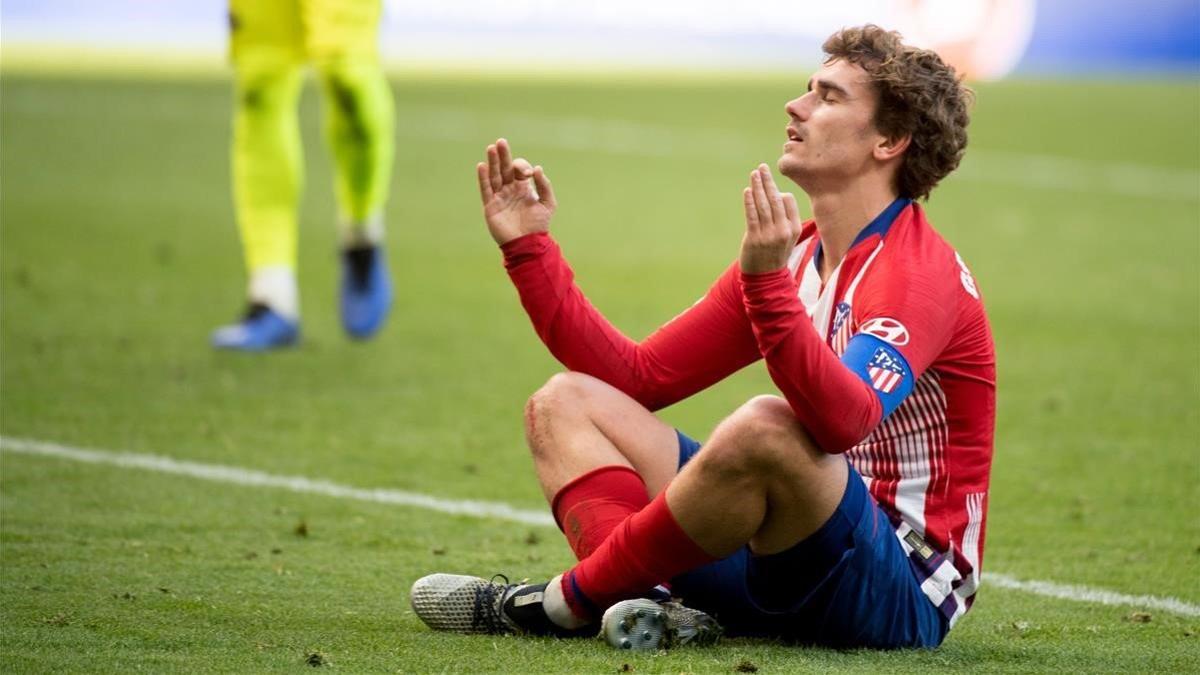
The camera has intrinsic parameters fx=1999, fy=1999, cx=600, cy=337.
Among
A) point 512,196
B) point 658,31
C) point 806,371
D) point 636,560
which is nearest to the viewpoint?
point 806,371

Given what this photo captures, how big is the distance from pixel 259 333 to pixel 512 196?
3.66 metres

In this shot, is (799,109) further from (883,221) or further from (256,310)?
(256,310)

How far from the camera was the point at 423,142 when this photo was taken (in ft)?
50.9

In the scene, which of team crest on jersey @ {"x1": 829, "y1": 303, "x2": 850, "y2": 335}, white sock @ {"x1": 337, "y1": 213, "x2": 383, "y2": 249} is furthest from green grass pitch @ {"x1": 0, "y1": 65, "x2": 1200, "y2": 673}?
team crest on jersey @ {"x1": 829, "y1": 303, "x2": 850, "y2": 335}

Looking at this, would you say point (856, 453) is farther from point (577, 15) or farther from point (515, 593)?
point (577, 15)

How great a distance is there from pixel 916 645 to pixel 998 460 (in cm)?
239

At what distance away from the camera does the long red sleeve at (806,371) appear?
361cm

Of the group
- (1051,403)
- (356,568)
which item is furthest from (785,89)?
(356,568)

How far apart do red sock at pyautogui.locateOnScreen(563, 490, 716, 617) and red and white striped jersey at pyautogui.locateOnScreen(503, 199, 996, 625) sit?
1.18 ft

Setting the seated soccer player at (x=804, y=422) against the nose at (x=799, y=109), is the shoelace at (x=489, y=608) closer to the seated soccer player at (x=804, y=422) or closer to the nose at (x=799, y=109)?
the seated soccer player at (x=804, y=422)

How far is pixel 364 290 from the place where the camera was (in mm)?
8055

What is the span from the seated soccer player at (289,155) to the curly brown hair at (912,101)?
388 cm

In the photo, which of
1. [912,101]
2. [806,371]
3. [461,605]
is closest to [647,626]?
[461,605]

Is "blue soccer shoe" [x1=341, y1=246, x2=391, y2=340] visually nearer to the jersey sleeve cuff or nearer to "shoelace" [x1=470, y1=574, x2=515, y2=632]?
the jersey sleeve cuff
